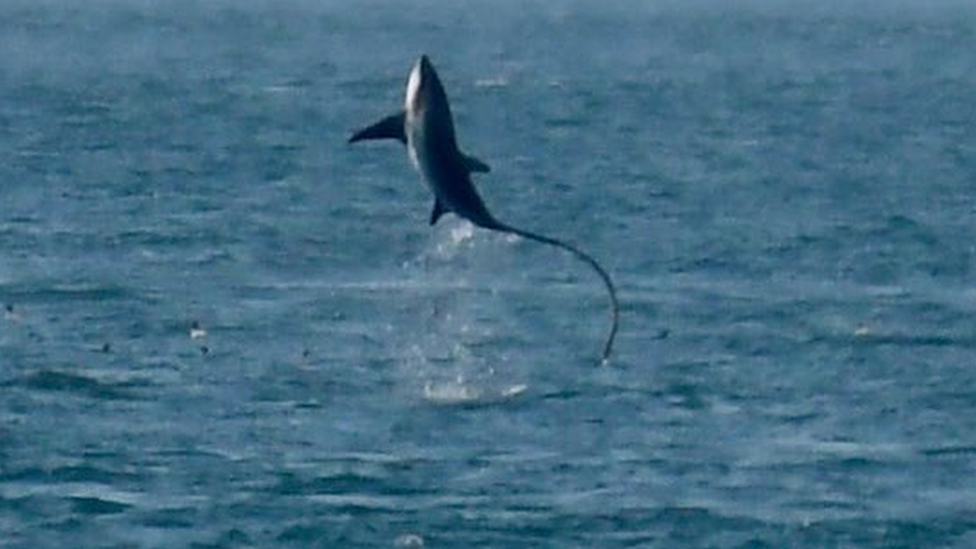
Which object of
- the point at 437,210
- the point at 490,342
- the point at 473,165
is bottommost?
the point at 490,342

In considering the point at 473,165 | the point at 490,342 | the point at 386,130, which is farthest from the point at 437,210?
the point at 490,342

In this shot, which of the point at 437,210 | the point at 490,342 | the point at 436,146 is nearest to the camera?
the point at 436,146

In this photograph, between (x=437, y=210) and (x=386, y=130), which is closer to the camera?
(x=386, y=130)

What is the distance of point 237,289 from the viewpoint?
3844cm

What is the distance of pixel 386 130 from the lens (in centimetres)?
2322

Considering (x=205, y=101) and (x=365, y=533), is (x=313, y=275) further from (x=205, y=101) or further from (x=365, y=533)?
(x=205, y=101)

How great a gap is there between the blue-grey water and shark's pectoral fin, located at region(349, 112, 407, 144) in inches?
142

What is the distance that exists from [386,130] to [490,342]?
12056 millimetres

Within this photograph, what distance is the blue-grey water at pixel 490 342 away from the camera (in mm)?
27203

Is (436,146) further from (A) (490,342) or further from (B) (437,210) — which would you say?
(A) (490,342)

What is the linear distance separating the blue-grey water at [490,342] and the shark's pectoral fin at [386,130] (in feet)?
11.8

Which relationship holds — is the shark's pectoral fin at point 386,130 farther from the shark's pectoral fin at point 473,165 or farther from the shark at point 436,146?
the shark's pectoral fin at point 473,165

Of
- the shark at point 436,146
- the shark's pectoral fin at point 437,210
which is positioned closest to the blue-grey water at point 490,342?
the shark's pectoral fin at point 437,210

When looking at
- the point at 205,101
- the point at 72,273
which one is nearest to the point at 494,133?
the point at 205,101
